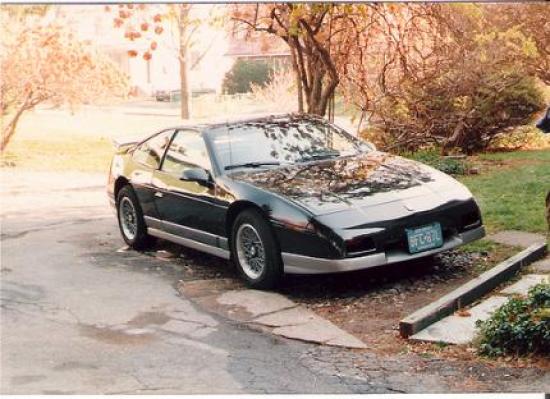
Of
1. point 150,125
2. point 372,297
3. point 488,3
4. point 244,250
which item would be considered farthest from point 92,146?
point 488,3

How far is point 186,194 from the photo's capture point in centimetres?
497

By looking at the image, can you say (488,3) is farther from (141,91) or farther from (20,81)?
(20,81)

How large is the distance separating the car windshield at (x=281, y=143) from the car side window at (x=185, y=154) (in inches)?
4.4

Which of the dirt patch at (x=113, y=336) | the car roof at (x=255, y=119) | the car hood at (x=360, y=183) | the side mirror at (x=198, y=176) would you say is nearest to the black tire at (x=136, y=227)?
the side mirror at (x=198, y=176)

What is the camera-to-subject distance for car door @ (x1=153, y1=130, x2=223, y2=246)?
191 inches

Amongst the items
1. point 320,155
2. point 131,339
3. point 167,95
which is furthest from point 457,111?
point 131,339

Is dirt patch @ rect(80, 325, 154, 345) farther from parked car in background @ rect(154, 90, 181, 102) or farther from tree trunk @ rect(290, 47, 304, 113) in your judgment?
tree trunk @ rect(290, 47, 304, 113)

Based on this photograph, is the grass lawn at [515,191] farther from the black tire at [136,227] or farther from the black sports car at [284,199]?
the black tire at [136,227]

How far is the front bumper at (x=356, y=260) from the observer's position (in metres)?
4.19

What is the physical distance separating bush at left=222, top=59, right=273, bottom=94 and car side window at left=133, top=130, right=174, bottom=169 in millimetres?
662

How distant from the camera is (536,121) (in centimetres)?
448

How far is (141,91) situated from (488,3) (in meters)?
1.93

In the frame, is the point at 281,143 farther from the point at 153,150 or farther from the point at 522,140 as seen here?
the point at 522,140

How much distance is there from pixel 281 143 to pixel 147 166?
0.90 meters
